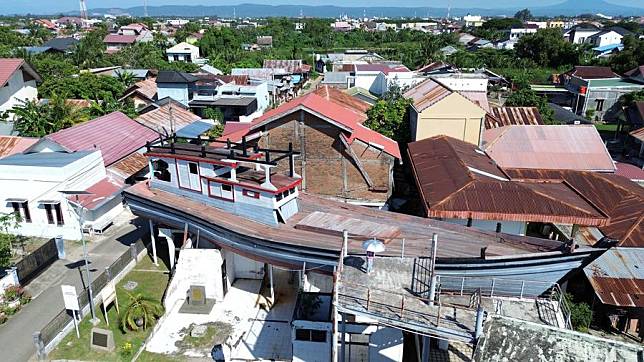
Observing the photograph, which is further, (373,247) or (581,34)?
(581,34)

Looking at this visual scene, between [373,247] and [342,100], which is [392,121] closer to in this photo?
[342,100]

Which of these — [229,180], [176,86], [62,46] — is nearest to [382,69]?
[176,86]

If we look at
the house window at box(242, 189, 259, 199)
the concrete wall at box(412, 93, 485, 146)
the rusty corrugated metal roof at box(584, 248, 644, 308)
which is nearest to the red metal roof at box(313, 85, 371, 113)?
the concrete wall at box(412, 93, 485, 146)

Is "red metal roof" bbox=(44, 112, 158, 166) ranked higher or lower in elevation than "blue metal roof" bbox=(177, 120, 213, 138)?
higher

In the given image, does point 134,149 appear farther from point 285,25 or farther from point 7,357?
point 285,25

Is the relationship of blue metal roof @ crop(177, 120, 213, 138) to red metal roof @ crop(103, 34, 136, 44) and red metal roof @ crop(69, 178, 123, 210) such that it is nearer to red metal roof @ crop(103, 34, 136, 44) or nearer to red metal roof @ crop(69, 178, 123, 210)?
red metal roof @ crop(69, 178, 123, 210)

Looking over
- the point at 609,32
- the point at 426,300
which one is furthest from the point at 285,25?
the point at 426,300
